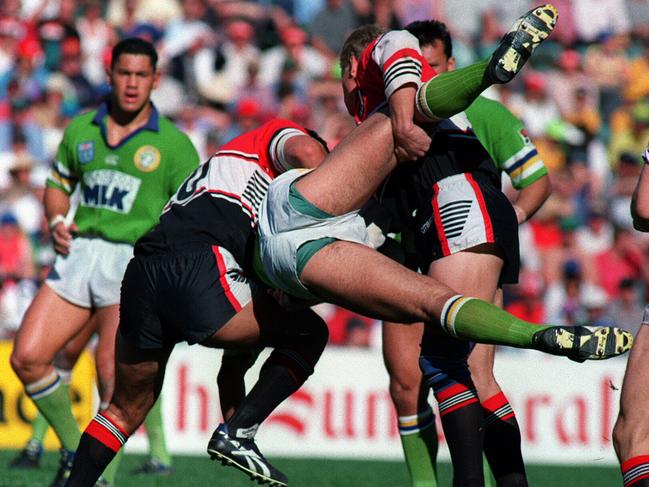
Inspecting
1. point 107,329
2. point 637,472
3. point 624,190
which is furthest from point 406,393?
point 624,190

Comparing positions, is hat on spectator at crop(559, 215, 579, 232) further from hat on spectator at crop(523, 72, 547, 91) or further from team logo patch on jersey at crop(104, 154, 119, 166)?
team logo patch on jersey at crop(104, 154, 119, 166)

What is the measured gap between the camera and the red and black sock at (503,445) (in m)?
5.56

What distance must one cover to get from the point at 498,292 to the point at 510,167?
1.04 meters

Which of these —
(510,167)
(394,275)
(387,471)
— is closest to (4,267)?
(387,471)

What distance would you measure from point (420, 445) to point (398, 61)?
2.33m

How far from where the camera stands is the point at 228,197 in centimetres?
566

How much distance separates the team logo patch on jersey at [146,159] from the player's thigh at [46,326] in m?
0.95

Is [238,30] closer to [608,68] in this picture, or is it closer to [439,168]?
[608,68]

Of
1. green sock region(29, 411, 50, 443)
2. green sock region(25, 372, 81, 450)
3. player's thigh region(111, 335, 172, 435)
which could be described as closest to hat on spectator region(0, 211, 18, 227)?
green sock region(29, 411, 50, 443)

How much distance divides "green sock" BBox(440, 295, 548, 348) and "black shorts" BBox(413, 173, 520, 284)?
3.16ft

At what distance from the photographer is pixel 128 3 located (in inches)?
648

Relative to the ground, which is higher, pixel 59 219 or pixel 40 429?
pixel 59 219

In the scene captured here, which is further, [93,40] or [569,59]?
[569,59]

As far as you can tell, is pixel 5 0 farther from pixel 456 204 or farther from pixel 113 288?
pixel 456 204
